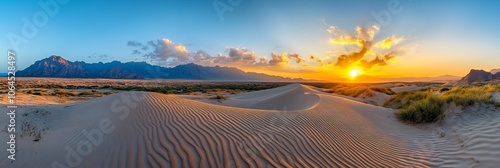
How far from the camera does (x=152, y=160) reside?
12.4 feet

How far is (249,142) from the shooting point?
15.8 feet

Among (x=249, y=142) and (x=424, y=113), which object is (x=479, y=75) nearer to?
(x=424, y=113)

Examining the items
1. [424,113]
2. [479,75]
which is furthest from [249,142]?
[479,75]

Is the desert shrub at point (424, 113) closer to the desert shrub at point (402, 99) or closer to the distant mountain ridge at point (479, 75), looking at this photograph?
the desert shrub at point (402, 99)

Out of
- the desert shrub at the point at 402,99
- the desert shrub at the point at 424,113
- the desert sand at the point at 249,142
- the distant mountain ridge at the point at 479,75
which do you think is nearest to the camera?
the desert sand at the point at 249,142

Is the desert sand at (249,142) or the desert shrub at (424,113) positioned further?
the desert shrub at (424,113)

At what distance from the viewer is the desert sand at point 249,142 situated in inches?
160

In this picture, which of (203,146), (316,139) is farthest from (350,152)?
(203,146)

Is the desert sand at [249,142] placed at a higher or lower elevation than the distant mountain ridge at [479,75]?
lower

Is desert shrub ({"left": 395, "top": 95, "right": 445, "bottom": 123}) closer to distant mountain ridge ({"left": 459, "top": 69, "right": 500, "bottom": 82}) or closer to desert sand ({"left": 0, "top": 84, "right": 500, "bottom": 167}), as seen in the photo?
desert sand ({"left": 0, "top": 84, "right": 500, "bottom": 167})

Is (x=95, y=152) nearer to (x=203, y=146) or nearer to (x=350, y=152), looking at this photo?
(x=203, y=146)

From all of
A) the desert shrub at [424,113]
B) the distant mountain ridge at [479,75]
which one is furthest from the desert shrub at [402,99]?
the distant mountain ridge at [479,75]

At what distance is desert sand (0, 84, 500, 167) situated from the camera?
13.3 feet

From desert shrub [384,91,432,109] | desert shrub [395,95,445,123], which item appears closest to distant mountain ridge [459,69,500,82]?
desert shrub [384,91,432,109]
